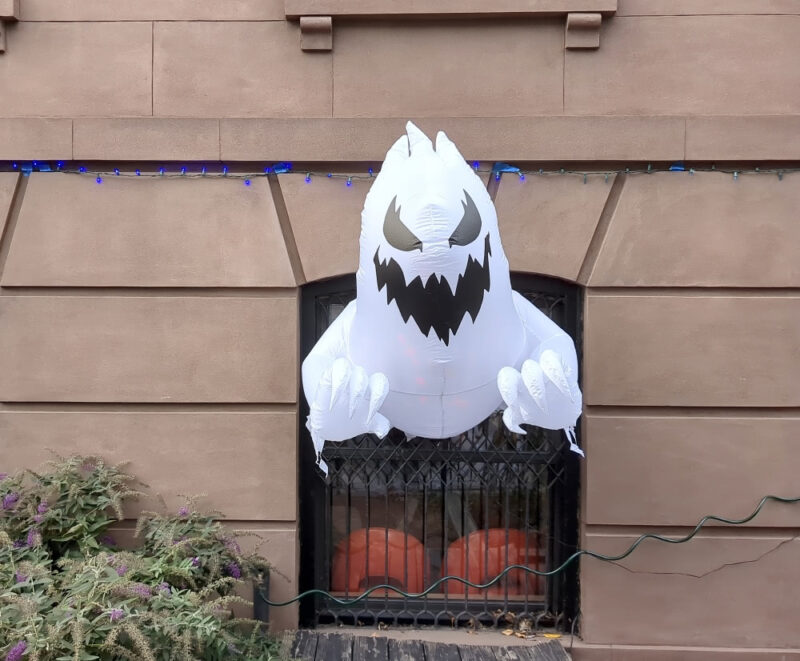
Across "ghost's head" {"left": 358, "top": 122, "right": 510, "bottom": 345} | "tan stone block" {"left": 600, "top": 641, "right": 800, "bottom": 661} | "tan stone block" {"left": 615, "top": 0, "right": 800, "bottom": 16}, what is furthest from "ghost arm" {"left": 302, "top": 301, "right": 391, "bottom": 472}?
"tan stone block" {"left": 615, "top": 0, "right": 800, "bottom": 16}

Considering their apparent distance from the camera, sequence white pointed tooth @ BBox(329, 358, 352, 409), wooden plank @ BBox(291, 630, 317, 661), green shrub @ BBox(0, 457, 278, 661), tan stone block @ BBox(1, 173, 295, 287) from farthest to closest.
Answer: tan stone block @ BBox(1, 173, 295, 287) < wooden plank @ BBox(291, 630, 317, 661) < white pointed tooth @ BBox(329, 358, 352, 409) < green shrub @ BBox(0, 457, 278, 661)

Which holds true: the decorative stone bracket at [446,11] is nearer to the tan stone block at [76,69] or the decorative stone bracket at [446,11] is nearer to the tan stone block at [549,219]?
the tan stone block at [549,219]

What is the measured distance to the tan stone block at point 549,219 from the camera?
3.99m

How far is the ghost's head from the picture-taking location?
2.60m

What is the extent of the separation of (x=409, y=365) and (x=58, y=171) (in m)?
2.63

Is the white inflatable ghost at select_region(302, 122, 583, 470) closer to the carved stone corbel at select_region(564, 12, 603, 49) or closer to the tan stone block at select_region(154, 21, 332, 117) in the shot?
the tan stone block at select_region(154, 21, 332, 117)

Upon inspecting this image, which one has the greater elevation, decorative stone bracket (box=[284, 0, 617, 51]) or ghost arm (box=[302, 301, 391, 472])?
decorative stone bracket (box=[284, 0, 617, 51])

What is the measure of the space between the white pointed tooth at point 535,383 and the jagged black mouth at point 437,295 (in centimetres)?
39

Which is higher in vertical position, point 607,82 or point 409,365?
point 607,82

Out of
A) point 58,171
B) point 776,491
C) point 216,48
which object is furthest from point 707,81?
point 58,171

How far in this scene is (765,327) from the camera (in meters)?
3.98

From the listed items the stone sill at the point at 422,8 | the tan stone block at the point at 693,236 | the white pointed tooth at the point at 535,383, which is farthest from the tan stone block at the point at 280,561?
the stone sill at the point at 422,8

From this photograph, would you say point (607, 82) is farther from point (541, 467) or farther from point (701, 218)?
point (541, 467)

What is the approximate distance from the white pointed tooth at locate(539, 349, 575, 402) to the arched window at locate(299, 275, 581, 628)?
1132 mm
